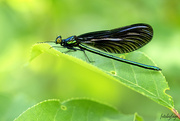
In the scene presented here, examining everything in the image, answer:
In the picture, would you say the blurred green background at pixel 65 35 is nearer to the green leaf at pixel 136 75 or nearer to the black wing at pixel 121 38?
the black wing at pixel 121 38

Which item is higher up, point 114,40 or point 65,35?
point 114,40

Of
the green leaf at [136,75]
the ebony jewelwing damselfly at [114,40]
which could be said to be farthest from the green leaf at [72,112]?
the ebony jewelwing damselfly at [114,40]

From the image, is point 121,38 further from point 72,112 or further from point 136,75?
point 72,112

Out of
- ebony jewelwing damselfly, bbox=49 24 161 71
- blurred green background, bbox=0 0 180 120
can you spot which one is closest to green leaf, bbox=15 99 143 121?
ebony jewelwing damselfly, bbox=49 24 161 71

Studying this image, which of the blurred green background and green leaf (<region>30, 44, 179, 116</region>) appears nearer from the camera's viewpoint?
green leaf (<region>30, 44, 179, 116</region>)

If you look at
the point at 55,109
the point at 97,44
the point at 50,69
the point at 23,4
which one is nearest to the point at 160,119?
the point at 55,109

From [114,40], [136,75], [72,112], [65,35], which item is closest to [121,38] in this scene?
[114,40]

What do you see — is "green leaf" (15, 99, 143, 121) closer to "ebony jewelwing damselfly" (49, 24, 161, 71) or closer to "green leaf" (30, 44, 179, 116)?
"green leaf" (30, 44, 179, 116)
